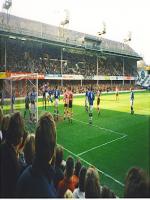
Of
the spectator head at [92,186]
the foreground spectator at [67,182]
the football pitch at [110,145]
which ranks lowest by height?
the football pitch at [110,145]

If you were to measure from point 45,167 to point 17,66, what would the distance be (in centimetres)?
1844

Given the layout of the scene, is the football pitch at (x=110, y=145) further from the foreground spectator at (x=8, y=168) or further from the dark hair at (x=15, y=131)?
the foreground spectator at (x=8, y=168)

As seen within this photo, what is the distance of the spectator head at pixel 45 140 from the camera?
1.82 m

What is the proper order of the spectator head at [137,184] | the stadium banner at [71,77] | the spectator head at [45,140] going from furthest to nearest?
1. the stadium banner at [71,77]
2. the spectator head at [45,140]
3. the spectator head at [137,184]

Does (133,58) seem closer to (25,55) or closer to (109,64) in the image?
(109,64)

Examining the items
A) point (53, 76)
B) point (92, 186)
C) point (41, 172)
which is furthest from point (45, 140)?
point (53, 76)

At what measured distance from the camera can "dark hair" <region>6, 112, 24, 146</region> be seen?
228 centimetres

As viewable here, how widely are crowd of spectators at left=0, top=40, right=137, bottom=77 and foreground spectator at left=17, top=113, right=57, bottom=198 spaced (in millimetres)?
16993

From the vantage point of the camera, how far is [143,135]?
8.13 m

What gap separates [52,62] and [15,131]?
23.4m

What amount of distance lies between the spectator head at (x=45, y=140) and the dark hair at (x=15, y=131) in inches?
17.5

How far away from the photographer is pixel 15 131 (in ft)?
7.86

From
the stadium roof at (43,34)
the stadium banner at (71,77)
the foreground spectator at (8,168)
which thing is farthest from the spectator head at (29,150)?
the stadium banner at (71,77)

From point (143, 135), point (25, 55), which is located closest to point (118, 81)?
point (25, 55)
